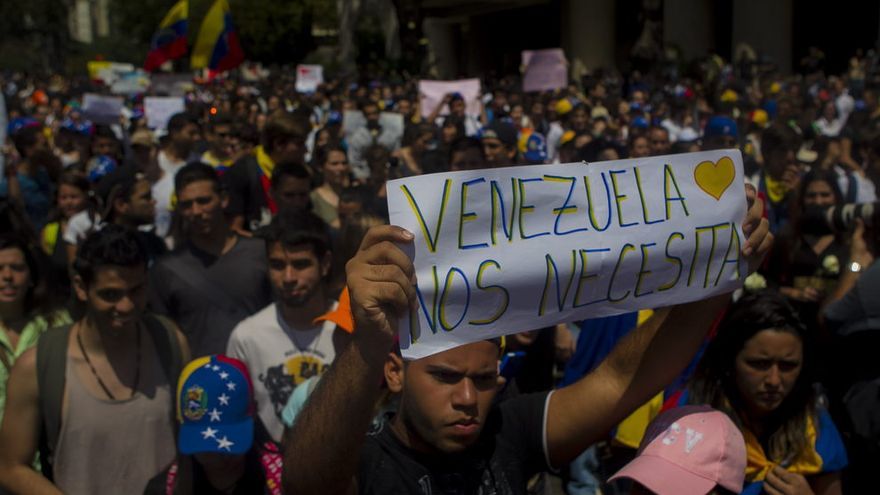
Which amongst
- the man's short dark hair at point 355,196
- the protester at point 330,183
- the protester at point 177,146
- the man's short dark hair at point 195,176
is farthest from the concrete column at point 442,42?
the man's short dark hair at point 195,176

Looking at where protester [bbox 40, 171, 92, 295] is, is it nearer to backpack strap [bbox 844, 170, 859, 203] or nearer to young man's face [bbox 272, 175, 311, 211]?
young man's face [bbox 272, 175, 311, 211]

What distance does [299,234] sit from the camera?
4.27 metres

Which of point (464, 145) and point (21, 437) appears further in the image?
point (464, 145)

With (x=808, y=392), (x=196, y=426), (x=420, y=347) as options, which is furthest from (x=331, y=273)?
(x=420, y=347)

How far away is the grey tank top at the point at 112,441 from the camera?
11.4ft

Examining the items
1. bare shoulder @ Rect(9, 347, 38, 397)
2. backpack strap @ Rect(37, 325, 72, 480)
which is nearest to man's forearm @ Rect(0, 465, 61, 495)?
backpack strap @ Rect(37, 325, 72, 480)

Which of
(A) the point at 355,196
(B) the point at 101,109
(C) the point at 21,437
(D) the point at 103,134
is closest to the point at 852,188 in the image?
(A) the point at 355,196

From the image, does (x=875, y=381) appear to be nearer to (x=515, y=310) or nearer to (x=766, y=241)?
(x=766, y=241)

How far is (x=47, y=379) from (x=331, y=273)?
1.44 metres

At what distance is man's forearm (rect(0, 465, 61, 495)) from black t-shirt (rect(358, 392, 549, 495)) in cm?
129

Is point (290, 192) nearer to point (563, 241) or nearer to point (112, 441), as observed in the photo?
point (112, 441)

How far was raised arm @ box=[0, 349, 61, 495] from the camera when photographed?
3.37 meters

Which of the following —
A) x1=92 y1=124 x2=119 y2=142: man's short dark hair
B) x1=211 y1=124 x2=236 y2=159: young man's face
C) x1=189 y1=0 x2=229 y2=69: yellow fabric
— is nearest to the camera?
x1=211 y1=124 x2=236 y2=159: young man's face

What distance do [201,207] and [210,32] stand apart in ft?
31.1
